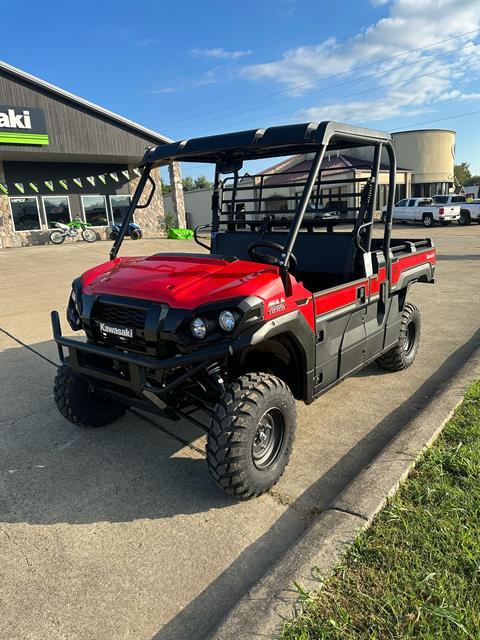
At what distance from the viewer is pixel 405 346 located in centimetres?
457

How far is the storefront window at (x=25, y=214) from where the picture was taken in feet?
60.6

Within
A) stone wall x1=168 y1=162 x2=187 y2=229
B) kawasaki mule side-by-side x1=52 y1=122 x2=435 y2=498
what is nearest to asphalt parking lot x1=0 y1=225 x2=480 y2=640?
kawasaki mule side-by-side x1=52 y1=122 x2=435 y2=498

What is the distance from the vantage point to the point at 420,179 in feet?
129

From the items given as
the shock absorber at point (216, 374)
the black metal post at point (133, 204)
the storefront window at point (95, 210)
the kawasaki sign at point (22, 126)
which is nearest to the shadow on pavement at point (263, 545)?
the shock absorber at point (216, 374)

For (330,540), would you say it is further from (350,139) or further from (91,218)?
(91,218)

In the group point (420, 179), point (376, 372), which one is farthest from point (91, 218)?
point (420, 179)

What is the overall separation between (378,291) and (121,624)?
9.14 feet

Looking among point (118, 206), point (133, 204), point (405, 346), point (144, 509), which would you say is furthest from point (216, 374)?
point (118, 206)

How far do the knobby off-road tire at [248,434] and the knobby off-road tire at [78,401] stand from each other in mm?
1257

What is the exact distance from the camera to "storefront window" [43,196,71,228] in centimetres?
1930

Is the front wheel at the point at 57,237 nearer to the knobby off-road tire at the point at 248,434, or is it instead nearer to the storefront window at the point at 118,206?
the storefront window at the point at 118,206

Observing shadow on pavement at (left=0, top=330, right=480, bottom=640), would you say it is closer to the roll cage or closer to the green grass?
the green grass

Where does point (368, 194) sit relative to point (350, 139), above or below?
below

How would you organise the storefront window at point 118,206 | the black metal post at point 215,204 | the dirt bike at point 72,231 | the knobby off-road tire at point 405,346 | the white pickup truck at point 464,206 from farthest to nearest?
1. the white pickup truck at point 464,206
2. the storefront window at point 118,206
3. the dirt bike at point 72,231
4. the black metal post at point 215,204
5. the knobby off-road tire at point 405,346
